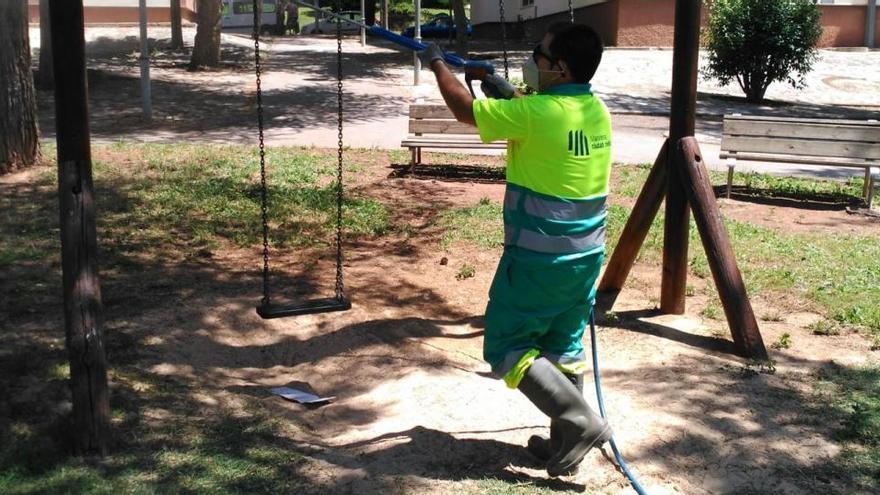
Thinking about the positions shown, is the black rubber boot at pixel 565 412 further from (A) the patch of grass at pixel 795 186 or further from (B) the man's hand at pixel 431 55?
(A) the patch of grass at pixel 795 186

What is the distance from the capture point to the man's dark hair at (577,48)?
13.1ft

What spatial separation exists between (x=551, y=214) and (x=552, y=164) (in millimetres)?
202

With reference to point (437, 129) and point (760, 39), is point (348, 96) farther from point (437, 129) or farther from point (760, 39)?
point (437, 129)

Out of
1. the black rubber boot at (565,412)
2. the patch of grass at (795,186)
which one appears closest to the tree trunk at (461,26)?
the patch of grass at (795,186)

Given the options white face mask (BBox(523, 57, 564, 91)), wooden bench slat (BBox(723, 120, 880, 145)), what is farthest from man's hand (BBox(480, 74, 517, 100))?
wooden bench slat (BBox(723, 120, 880, 145))

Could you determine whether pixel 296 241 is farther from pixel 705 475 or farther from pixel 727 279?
pixel 705 475

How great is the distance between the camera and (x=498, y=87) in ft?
14.5

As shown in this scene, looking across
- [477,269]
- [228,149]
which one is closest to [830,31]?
[228,149]

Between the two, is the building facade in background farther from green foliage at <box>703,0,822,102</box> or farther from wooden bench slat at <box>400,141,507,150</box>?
wooden bench slat at <box>400,141,507,150</box>

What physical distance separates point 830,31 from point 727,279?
25718mm

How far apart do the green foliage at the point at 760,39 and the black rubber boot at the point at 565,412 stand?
17.1m

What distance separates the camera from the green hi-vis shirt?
12.8 ft

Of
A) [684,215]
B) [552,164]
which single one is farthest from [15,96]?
[552,164]

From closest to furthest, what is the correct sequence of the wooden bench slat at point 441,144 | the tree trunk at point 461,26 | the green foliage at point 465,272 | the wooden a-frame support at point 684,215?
1. the wooden a-frame support at point 684,215
2. the green foliage at point 465,272
3. the wooden bench slat at point 441,144
4. the tree trunk at point 461,26
